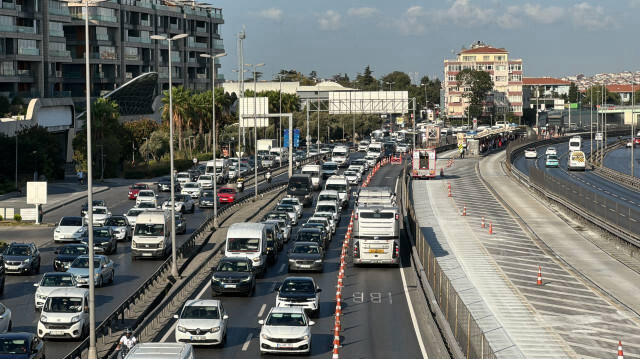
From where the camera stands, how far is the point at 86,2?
31.4 meters

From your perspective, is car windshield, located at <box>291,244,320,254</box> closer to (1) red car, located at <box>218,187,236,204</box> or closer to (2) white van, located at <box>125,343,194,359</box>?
(2) white van, located at <box>125,343,194,359</box>

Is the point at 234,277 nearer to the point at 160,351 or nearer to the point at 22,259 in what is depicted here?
the point at 22,259

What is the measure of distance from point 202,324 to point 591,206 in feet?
137

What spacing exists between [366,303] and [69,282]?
37.6 feet

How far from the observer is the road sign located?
2547 inches

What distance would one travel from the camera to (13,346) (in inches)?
1062

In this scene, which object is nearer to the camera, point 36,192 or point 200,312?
point 200,312

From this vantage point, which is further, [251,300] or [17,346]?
[251,300]

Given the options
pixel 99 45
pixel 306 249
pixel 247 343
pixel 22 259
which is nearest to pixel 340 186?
pixel 306 249

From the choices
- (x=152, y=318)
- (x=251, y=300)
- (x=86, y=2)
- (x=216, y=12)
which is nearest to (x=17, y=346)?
(x=152, y=318)

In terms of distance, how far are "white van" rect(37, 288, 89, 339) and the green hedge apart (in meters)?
70.8

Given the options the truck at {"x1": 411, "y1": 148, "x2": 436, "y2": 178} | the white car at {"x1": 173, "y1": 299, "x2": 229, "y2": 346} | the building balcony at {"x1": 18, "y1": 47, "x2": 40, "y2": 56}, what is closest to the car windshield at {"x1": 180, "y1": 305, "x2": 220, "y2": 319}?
the white car at {"x1": 173, "y1": 299, "x2": 229, "y2": 346}

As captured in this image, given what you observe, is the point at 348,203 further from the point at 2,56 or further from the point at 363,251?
the point at 2,56

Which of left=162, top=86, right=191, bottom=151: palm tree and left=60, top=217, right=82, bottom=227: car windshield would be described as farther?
left=162, top=86, right=191, bottom=151: palm tree
